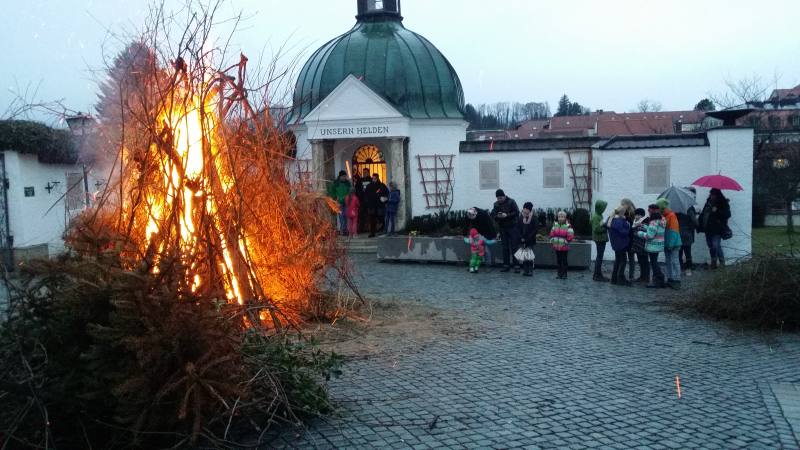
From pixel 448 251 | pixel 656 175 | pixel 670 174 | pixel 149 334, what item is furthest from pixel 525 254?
pixel 149 334

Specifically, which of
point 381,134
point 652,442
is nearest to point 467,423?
point 652,442

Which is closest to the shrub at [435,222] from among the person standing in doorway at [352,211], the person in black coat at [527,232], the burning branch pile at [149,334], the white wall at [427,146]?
the white wall at [427,146]

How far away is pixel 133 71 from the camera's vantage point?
7688mm

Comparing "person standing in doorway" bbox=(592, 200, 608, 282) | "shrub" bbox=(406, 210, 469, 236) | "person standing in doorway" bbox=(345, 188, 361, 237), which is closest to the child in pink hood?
"person standing in doorway" bbox=(592, 200, 608, 282)

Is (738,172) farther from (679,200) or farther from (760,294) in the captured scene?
(760,294)

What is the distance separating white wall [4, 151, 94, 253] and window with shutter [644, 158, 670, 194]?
1369 cm

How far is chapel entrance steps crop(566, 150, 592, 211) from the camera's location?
20.8 m

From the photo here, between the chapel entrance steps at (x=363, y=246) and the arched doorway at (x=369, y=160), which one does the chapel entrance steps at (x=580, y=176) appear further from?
the arched doorway at (x=369, y=160)

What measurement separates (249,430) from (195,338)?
1.01 m

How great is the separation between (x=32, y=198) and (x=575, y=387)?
1543 cm

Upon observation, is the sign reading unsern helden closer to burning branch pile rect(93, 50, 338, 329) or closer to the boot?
the boot

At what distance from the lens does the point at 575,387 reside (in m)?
6.98

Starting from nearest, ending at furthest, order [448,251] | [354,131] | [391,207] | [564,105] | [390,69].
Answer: [448,251] < [391,207] < [354,131] < [390,69] < [564,105]

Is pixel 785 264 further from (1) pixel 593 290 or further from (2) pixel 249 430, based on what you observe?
(2) pixel 249 430
